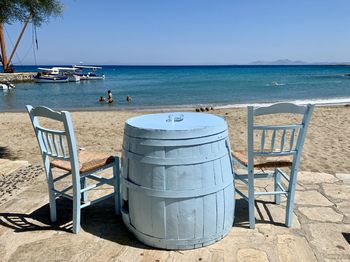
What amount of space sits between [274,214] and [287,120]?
26.7ft

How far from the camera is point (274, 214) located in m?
3.74

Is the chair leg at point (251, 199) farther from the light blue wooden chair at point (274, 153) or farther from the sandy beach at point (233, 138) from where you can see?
the sandy beach at point (233, 138)

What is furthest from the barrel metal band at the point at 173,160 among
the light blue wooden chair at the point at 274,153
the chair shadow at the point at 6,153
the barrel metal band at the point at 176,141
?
the chair shadow at the point at 6,153

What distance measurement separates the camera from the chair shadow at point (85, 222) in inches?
130

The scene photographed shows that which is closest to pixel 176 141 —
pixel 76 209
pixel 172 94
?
pixel 76 209

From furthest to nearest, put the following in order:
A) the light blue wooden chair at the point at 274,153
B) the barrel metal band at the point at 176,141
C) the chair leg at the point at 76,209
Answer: the chair leg at the point at 76,209, the light blue wooden chair at the point at 274,153, the barrel metal band at the point at 176,141

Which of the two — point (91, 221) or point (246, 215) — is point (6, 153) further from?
point (246, 215)

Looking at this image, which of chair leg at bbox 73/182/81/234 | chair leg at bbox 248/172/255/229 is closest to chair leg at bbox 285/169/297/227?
chair leg at bbox 248/172/255/229

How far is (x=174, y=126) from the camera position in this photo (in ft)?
9.37

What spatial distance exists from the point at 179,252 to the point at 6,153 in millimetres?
5597

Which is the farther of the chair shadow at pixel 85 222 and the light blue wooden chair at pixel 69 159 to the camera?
the chair shadow at pixel 85 222

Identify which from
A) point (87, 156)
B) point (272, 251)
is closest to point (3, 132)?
point (87, 156)

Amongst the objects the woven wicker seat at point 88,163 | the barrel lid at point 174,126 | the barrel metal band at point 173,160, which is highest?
the barrel lid at point 174,126

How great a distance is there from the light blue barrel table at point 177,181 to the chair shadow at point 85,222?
1.05ft
